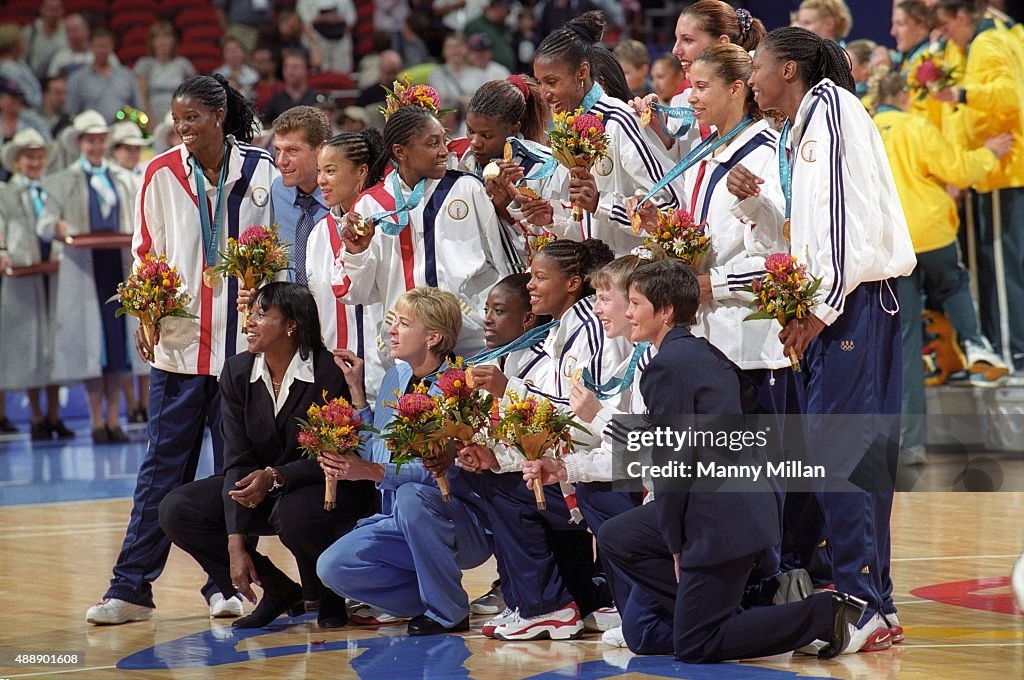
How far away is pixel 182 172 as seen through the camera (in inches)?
274

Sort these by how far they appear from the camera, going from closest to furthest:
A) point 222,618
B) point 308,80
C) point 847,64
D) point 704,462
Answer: point 704,462 < point 847,64 < point 222,618 < point 308,80

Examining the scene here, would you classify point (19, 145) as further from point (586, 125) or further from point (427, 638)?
point (427, 638)

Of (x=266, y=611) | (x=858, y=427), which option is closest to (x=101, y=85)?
(x=266, y=611)

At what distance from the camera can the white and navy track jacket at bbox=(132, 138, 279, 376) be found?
691 centimetres

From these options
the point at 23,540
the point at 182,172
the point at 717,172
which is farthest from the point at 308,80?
the point at 717,172

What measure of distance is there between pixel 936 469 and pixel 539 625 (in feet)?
16.5

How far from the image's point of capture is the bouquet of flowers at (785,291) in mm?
5316

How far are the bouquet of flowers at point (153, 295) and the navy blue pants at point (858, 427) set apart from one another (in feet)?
9.37

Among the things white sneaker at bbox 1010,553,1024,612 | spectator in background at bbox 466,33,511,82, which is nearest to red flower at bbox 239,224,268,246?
white sneaker at bbox 1010,553,1024,612

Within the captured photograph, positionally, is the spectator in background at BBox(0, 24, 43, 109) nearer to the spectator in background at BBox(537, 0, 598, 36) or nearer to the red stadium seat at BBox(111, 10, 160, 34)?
the red stadium seat at BBox(111, 10, 160, 34)

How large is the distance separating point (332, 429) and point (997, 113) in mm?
6477

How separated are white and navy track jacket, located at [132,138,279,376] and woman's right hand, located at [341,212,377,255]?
1.99ft

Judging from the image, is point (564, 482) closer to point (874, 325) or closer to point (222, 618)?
point (874, 325)

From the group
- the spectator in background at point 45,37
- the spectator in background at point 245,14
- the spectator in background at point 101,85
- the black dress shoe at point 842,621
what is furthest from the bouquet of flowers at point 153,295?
the spectator in background at point 245,14
